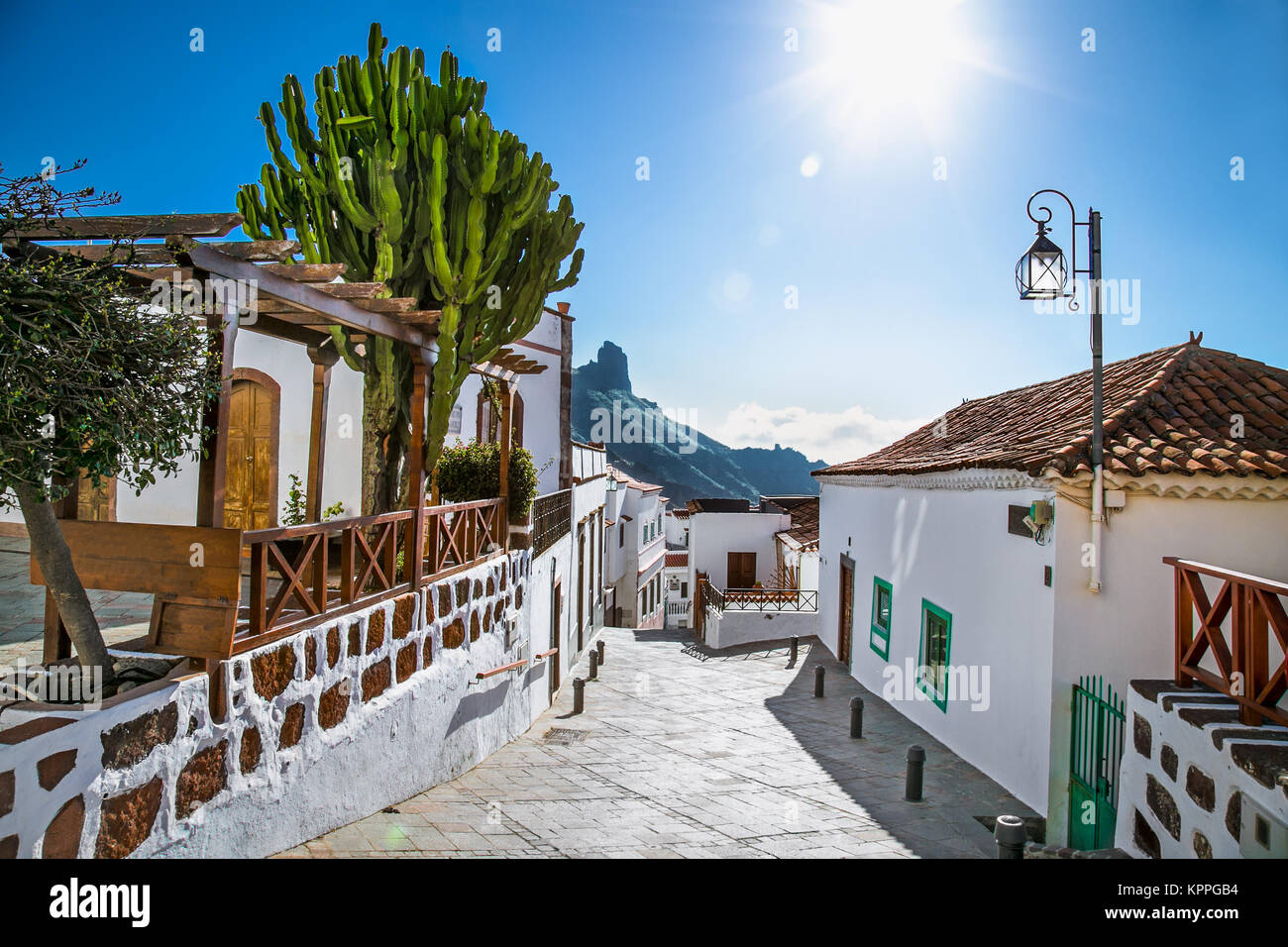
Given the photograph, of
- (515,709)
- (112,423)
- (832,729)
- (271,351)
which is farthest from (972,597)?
(271,351)

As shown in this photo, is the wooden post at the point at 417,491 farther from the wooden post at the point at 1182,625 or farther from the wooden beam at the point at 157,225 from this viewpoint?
the wooden post at the point at 1182,625

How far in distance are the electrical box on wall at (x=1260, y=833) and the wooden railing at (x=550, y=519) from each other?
7.82 m

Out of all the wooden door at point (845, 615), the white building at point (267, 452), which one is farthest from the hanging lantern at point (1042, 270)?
the wooden door at point (845, 615)

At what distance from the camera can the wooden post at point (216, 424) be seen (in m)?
4.06

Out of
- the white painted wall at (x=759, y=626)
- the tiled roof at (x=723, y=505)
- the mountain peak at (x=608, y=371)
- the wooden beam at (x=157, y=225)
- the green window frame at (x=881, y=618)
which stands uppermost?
the mountain peak at (x=608, y=371)

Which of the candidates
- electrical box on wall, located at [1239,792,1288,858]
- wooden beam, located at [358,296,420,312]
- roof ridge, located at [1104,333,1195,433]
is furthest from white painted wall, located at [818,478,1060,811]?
wooden beam, located at [358,296,420,312]

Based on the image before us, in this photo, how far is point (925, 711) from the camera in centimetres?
961

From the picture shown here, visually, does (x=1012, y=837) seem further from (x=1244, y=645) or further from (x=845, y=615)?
(x=845, y=615)

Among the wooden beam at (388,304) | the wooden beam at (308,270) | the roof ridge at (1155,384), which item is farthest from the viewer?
the roof ridge at (1155,384)

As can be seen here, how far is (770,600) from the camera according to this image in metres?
19.7

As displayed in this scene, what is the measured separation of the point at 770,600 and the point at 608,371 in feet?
267

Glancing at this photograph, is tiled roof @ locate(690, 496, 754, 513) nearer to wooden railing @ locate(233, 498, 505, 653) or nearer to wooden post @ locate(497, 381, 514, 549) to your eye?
wooden post @ locate(497, 381, 514, 549)

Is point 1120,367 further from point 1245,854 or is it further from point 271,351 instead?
point 271,351

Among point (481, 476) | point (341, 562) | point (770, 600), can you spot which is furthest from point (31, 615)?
point (770, 600)
